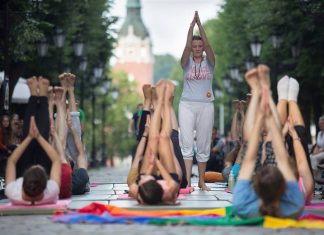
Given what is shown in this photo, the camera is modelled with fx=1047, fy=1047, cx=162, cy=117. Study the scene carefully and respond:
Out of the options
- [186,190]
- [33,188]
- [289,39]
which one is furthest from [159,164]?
[289,39]

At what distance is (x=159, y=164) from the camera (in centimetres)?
1266

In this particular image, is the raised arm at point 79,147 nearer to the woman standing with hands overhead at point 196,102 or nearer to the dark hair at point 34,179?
the woman standing with hands overhead at point 196,102

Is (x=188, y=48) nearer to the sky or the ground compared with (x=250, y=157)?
nearer to the sky

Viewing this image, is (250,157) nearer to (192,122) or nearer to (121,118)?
(192,122)

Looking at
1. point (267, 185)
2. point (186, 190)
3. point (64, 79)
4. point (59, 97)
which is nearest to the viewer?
point (267, 185)

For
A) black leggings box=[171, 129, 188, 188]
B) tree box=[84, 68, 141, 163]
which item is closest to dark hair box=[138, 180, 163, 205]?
black leggings box=[171, 129, 188, 188]

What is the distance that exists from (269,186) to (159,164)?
2241 millimetres

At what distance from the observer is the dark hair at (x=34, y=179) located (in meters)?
11.9

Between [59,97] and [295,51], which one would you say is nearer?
[59,97]

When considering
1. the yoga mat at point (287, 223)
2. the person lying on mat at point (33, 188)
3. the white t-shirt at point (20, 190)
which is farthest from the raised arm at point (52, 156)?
the yoga mat at point (287, 223)

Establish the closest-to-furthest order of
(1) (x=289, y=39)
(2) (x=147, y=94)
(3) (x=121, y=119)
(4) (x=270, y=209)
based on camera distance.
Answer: (4) (x=270, y=209) < (2) (x=147, y=94) < (1) (x=289, y=39) < (3) (x=121, y=119)

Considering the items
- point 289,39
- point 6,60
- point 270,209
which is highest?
point 289,39

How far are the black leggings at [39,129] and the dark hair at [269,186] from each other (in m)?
3.26

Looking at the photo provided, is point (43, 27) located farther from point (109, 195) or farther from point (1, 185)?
point (109, 195)
